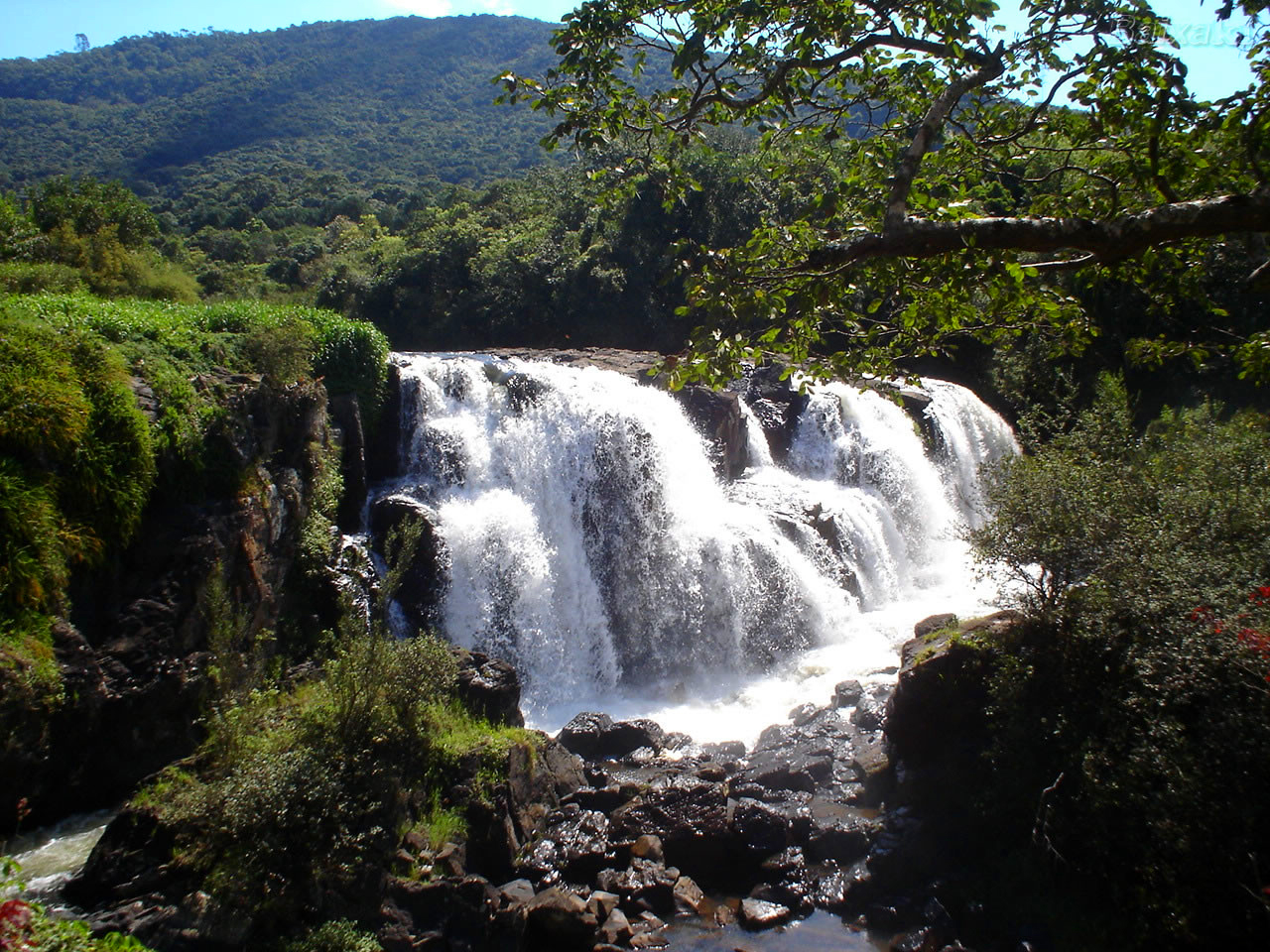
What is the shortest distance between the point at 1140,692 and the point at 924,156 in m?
4.37

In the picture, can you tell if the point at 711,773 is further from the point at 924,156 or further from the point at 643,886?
the point at 924,156

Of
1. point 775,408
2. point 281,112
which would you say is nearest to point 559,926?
point 775,408

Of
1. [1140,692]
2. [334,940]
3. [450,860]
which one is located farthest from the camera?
[450,860]

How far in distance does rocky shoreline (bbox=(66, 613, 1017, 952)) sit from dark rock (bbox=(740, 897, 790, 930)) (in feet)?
0.05

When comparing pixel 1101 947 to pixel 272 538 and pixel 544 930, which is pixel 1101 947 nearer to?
pixel 544 930

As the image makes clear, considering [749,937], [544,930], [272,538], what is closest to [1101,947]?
[749,937]

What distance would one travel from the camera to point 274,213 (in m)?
54.3

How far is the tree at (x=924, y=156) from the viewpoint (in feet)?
14.1

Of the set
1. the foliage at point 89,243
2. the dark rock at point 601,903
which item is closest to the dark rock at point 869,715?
the dark rock at point 601,903

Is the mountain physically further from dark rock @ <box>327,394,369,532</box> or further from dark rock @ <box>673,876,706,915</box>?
dark rock @ <box>673,876,706,915</box>

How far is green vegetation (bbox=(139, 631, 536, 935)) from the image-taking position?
591 cm

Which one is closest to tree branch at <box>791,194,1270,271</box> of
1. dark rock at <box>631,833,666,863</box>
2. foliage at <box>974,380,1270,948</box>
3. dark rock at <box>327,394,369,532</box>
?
foliage at <box>974,380,1270,948</box>

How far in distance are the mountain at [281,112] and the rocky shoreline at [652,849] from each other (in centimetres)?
5921

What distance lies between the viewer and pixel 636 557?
1414cm
